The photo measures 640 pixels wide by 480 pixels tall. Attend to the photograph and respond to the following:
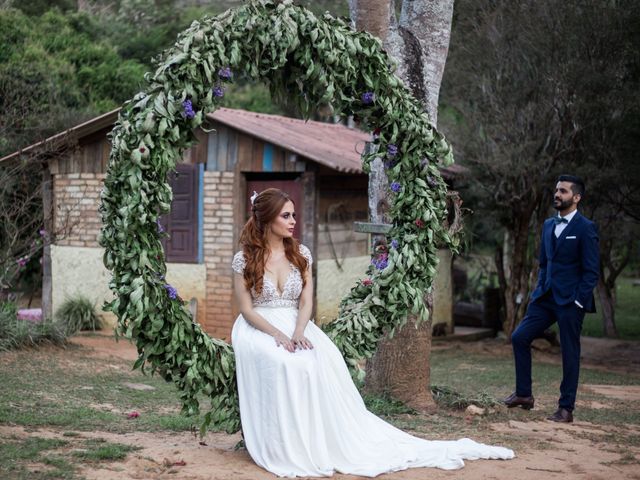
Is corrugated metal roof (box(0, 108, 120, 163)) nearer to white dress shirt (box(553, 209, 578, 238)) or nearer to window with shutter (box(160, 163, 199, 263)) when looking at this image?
window with shutter (box(160, 163, 199, 263))

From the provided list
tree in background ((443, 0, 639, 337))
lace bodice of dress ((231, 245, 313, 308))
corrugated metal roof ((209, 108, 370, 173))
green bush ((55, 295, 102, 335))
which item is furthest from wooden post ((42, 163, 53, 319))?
lace bodice of dress ((231, 245, 313, 308))

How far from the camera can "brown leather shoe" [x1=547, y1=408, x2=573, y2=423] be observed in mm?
8172

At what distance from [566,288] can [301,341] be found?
2.89 meters

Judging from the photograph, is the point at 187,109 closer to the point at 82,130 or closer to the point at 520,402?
the point at 520,402

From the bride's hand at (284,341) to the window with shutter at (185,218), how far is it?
28.8 feet

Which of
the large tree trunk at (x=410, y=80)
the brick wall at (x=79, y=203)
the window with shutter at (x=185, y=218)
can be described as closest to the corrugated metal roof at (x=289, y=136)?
the brick wall at (x=79, y=203)

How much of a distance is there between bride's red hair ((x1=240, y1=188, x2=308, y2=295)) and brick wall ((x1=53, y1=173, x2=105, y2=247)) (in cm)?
933

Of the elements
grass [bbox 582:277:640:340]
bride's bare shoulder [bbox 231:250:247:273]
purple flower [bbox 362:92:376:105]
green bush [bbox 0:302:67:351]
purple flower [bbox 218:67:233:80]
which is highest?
purple flower [bbox 218:67:233:80]

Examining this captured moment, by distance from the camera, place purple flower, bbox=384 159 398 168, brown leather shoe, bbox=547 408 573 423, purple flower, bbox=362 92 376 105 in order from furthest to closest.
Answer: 1. brown leather shoe, bbox=547 408 573 423
2. purple flower, bbox=384 159 398 168
3. purple flower, bbox=362 92 376 105

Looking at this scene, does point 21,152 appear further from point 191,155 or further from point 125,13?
point 125,13

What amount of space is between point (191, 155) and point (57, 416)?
7.55m

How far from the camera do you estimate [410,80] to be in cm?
877

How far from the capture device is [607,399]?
10281 mm

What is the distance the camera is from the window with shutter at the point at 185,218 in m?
14.8
